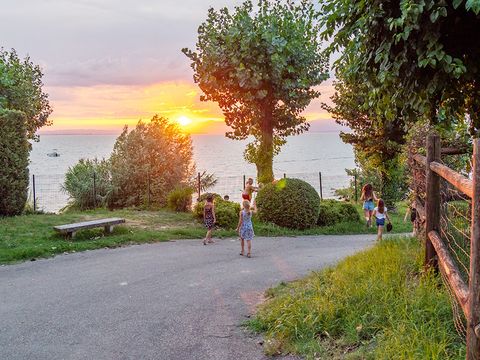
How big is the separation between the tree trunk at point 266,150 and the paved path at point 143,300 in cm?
802

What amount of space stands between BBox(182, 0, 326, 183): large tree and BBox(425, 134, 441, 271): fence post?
39.0ft

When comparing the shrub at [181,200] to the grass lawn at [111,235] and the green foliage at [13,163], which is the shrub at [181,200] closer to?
the grass lawn at [111,235]

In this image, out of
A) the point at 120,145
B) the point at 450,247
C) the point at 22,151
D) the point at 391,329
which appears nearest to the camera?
the point at 391,329

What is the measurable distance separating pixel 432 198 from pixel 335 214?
11703mm

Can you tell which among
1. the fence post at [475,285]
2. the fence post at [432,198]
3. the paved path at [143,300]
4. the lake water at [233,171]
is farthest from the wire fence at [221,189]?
the fence post at [475,285]

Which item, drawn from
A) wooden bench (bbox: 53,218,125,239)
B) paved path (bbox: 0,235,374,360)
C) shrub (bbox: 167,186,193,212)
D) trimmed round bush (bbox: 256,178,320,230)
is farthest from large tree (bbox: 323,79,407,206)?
wooden bench (bbox: 53,218,125,239)

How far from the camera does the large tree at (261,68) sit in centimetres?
1758

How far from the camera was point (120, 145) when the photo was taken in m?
25.9

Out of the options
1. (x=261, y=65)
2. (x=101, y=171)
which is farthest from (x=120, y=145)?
(x=261, y=65)

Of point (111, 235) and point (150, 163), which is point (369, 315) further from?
point (150, 163)

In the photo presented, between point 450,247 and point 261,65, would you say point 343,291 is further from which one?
point 261,65

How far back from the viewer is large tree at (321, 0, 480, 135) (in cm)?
521

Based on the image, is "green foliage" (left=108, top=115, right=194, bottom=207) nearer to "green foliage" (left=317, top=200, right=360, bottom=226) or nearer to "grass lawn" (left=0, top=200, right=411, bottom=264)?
"grass lawn" (left=0, top=200, right=411, bottom=264)

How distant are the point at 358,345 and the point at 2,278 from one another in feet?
23.6
